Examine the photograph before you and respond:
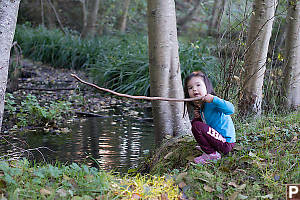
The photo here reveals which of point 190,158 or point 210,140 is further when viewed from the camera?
point 190,158

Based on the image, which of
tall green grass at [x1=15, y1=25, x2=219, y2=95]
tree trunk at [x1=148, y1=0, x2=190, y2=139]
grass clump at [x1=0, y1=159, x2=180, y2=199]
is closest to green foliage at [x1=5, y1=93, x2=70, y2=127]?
tree trunk at [x1=148, y1=0, x2=190, y2=139]

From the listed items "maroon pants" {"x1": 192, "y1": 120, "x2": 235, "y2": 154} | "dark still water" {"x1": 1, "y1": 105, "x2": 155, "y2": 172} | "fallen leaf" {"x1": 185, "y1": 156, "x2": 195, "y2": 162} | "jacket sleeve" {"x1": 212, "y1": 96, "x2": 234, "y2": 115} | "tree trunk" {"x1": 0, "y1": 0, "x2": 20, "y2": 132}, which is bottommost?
"dark still water" {"x1": 1, "y1": 105, "x2": 155, "y2": 172}

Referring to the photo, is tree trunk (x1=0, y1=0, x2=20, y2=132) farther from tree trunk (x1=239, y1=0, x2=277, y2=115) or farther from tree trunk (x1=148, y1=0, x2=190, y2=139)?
tree trunk (x1=239, y1=0, x2=277, y2=115)

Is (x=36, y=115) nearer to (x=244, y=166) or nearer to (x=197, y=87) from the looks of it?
(x=197, y=87)

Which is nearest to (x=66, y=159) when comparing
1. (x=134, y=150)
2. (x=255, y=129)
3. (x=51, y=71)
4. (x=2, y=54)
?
(x=134, y=150)

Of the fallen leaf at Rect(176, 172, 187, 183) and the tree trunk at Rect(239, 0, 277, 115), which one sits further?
the tree trunk at Rect(239, 0, 277, 115)

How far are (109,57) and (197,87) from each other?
23.2 ft

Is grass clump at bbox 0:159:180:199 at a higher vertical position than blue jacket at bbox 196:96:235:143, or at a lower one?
lower

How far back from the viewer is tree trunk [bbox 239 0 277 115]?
5.47 m

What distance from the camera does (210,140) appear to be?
373cm

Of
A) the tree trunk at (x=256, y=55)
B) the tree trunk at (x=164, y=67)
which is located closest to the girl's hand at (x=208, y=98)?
the tree trunk at (x=164, y=67)

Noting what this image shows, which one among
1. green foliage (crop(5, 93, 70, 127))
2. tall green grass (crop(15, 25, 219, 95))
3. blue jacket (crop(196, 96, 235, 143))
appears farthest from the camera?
tall green grass (crop(15, 25, 219, 95))

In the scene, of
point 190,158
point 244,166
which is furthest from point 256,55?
point 244,166

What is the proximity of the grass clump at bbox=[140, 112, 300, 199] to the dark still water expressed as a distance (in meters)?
0.54
